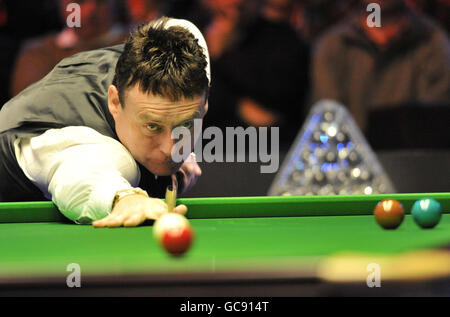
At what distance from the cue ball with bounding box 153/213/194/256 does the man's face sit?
1.03 meters

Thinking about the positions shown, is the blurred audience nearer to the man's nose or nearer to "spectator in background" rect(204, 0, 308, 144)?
"spectator in background" rect(204, 0, 308, 144)

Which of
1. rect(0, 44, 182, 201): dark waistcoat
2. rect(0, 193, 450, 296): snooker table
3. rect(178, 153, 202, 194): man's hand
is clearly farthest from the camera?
rect(178, 153, 202, 194): man's hand

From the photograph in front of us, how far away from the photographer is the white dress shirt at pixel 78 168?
8.07 feet

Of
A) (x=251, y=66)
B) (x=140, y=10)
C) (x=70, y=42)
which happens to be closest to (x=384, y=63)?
(x=251, y=66)

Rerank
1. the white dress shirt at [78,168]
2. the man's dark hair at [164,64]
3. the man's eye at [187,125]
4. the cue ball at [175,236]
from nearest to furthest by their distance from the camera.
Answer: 1. the cue ball at [175,236]
2. the white dress shirt at [78,168]
3. the man's dark hair at [164,64]
4. the man's eye at [187,125]

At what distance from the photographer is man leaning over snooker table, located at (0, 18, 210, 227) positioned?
8.16 feet

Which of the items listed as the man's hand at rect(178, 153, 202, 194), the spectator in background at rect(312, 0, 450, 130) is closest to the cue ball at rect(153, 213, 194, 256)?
the man's hand at rect(178, 153, 202, 194)

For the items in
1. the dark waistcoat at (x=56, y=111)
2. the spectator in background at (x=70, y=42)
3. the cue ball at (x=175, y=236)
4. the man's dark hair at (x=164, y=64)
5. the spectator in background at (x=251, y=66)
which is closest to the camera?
the cue ball at (x=175, y=236)

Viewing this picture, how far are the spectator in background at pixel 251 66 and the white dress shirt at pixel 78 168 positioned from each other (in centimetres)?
295

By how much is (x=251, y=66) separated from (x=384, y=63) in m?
1.12

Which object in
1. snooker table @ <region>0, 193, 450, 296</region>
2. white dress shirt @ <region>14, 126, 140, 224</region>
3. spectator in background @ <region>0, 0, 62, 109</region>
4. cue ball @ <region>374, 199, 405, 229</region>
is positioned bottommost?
snooker table @ <region>0, 193, 450, 296</region>

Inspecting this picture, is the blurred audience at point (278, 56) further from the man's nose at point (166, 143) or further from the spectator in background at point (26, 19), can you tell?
the man's nose at point (166, 143)

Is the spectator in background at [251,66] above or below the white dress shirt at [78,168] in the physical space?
above

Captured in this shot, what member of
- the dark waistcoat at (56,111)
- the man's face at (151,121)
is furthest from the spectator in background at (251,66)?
the man's face at (151,121)
